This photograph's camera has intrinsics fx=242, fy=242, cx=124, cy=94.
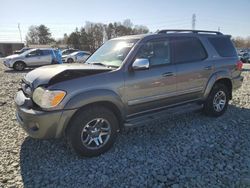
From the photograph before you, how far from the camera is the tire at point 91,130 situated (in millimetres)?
3559

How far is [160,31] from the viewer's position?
4879mm

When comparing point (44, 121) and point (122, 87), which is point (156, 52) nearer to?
point (122, 87)

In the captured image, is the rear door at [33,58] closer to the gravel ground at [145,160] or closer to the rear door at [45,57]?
the rear door at [45,57]

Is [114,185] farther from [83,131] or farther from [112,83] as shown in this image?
[112,83]

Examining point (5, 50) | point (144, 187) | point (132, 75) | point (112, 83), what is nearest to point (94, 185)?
point (144, 187)

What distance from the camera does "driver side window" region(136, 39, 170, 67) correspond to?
4.26m

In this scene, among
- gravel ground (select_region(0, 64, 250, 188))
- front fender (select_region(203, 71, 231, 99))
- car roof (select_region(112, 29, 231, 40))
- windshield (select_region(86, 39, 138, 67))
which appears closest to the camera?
gravel ground (select_region(0, 64, 250, 188))

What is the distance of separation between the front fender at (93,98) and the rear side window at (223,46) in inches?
116

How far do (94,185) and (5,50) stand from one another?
2606 inches

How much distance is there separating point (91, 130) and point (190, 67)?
240cm

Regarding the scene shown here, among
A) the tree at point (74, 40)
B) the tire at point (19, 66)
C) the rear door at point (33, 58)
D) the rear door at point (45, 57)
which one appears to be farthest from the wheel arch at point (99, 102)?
the tree at point (74, 40)

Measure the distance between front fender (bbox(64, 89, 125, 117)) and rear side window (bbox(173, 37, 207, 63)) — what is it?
161 cm

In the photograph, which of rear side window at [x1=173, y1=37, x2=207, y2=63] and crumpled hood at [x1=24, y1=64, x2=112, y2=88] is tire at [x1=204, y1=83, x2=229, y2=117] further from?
crumpled hood at [x1=24, y1=64, x2=112, y2=88]

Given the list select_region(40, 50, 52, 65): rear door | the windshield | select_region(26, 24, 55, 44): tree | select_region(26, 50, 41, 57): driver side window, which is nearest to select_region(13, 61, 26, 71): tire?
select_region(26, 50, 41, 57): driver side window
